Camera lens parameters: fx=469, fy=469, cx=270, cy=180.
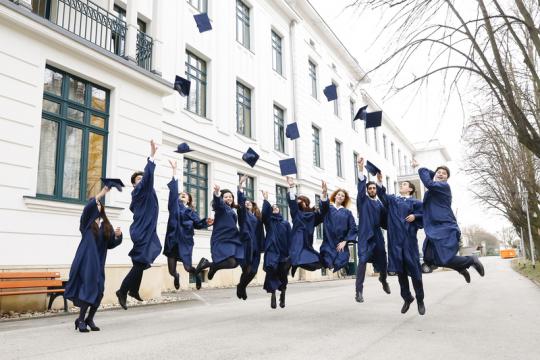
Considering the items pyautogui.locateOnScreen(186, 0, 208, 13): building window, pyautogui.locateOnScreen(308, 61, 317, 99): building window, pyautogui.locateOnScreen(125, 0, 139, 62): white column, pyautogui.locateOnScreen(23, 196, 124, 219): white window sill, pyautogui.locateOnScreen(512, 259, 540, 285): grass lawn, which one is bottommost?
pyautogui.locateOnScreen(512, 259, 540, 285): grass lawn

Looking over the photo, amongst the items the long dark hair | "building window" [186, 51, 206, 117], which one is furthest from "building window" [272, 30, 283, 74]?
the long dark hair

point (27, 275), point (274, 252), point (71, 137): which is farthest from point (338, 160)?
point (27, 275)

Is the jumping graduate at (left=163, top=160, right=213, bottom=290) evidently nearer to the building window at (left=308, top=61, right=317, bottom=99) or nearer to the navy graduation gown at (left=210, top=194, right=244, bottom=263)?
the navy graduation gown at (left=210, top=194, right=244, bottom=263)

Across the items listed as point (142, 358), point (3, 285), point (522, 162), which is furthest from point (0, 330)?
point (522, 162)

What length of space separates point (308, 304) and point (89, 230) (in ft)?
16.8

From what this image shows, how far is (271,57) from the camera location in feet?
69.4

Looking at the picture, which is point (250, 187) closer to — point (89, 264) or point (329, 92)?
point (329, 92)

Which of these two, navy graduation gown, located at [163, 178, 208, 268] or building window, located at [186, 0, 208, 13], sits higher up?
building window, located at [186, 0, 208, 13]

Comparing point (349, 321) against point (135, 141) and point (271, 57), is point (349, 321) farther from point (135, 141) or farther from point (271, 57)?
point (271, 57)

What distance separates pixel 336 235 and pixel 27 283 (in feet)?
18.3

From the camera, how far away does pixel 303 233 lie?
813 cm

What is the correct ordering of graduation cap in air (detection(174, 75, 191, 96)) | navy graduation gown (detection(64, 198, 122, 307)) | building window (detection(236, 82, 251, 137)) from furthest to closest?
building window (detection(236, 82, 251, 137))
graduation cap in air (detection(174, 75, 191, 96))
navy graduation gown (detection(64, 198, 122, 307))

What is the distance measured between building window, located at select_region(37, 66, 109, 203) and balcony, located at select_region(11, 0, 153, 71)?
1190mm

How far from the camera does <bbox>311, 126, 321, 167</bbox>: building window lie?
24.9 m
